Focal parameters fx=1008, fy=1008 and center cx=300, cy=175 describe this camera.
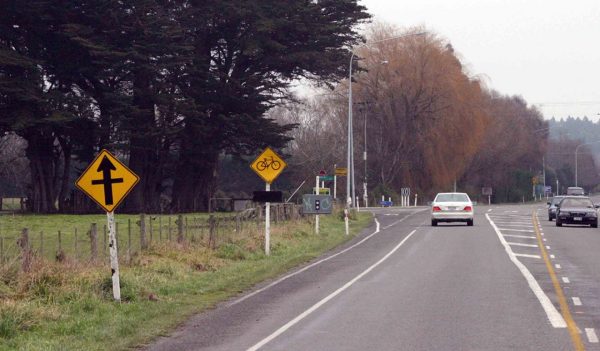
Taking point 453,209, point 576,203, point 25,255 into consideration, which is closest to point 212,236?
point 25,255

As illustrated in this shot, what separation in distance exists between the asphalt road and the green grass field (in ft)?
2.21

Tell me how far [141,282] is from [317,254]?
36.3 ft

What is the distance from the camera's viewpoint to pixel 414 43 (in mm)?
79438

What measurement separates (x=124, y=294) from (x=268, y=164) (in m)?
12.5

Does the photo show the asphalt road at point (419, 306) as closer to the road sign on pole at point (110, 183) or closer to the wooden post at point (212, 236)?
the road sign on pole at point (110, 183)

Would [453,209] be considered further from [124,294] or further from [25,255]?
[25,255]

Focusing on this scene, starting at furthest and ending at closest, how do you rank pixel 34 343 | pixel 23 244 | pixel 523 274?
pixel 523 274 < pixel 23 244 < pixel 34 343

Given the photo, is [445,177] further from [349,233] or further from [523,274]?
[523,274]

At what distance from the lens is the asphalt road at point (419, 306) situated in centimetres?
1257

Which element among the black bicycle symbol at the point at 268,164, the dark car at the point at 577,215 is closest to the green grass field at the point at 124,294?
the black bicycle symbol at the point at 268,164

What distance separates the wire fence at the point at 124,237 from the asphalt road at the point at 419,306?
347 centimetres

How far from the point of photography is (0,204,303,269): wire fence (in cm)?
2000

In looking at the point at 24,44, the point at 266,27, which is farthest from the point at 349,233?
the point at 24,44

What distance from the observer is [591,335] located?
12750 millimetres
